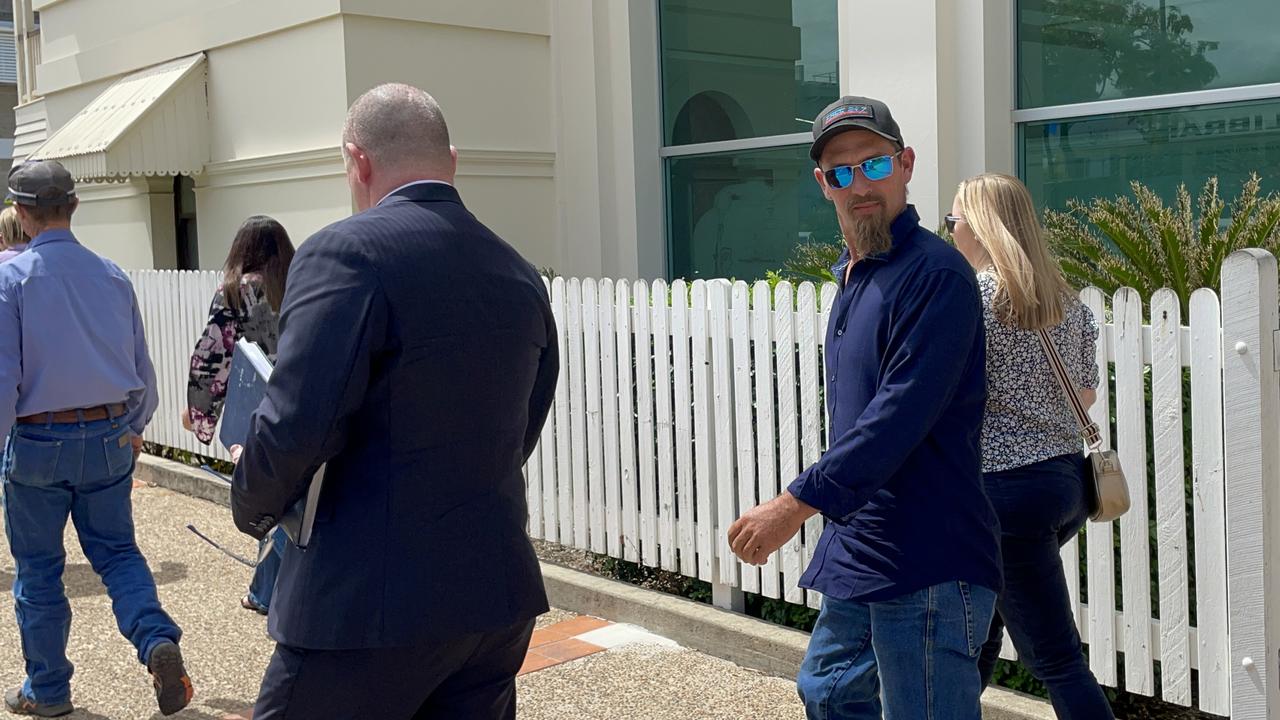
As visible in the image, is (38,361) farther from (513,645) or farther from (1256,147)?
(1256,147)

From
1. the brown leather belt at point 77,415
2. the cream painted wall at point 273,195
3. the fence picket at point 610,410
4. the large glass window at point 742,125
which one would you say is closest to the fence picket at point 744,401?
the fence picket at point 610,410

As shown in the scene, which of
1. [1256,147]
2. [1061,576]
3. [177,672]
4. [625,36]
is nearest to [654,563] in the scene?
[177,672]

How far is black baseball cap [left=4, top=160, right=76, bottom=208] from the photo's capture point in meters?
4.83

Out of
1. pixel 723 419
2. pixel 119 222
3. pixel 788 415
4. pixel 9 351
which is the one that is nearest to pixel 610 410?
pixel 723 419

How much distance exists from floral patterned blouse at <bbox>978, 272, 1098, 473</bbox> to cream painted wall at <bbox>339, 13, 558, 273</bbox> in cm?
683

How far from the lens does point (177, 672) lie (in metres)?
4.61

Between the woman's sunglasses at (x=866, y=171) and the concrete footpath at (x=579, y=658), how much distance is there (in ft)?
7.91

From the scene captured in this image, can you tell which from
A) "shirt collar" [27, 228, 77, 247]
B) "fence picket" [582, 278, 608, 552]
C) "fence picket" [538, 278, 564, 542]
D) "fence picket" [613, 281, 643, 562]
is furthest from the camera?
"fence picket" [538, 278, 564, 542]

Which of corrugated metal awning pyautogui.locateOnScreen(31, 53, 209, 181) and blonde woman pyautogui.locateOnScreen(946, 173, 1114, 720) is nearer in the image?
blonde woman pyautogui.locateOnScreen(946, 173, 1114, 720)

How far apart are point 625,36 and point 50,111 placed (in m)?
7.85

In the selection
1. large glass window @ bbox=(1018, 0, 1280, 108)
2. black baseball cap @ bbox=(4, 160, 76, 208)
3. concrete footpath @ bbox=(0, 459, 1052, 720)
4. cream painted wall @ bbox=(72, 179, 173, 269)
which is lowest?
concrete footpath @ bbox=(0, 459, 1052, 720)

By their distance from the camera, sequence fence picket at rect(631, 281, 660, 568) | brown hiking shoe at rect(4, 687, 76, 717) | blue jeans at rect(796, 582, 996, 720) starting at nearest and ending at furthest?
blue jeans at rect(796, 582, 996, 720), brown hiking shoe at rect(4, 687, 76, 717), fence picket at rect(631, 281, 660, 568)

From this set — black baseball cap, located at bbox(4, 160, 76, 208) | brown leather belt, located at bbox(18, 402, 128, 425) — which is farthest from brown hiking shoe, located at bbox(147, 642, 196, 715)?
black baseball cap, located at bbox(4, 160, 76, 208)

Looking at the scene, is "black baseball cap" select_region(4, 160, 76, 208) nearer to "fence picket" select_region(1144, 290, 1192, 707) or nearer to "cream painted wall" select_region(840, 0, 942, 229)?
"fence picket" select_region(1144, 290, 1192, 707)
